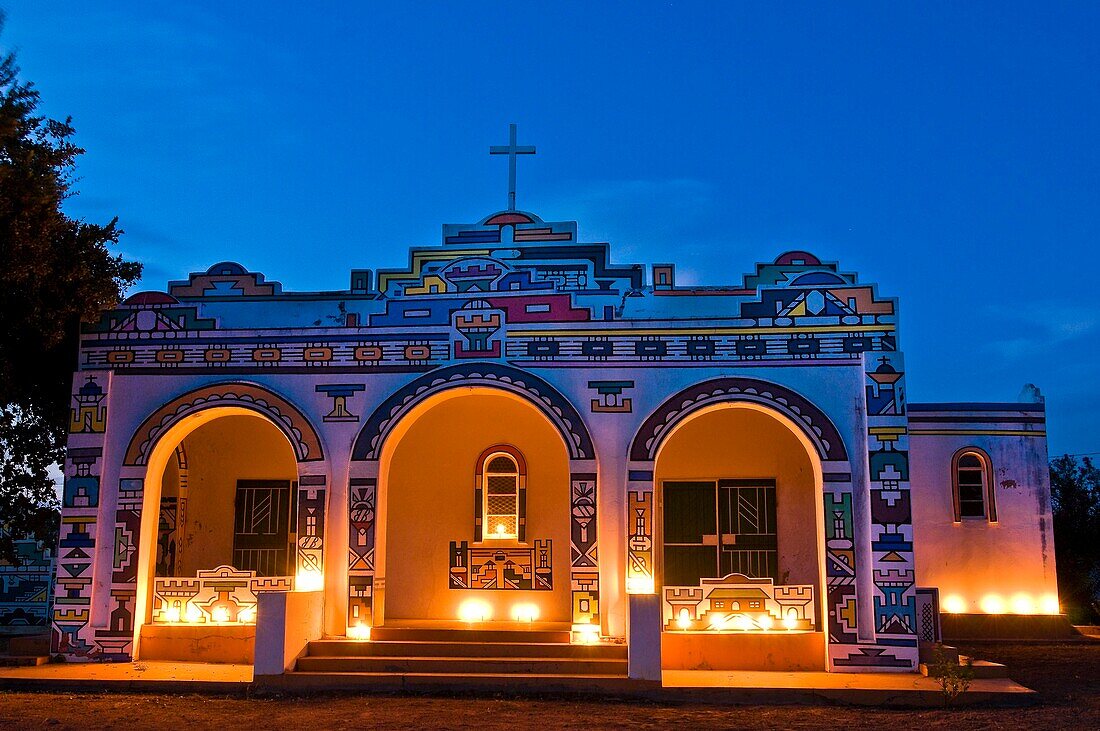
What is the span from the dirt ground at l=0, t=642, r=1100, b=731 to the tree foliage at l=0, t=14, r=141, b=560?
3.86 metres

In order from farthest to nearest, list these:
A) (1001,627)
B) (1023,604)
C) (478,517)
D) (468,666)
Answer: (1023,604)
(1001,627)
(478,517)
(468,666)

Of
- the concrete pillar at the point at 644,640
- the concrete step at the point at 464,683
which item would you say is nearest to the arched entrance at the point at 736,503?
the concrete pillar at the point at 644,640

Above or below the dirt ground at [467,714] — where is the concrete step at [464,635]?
above

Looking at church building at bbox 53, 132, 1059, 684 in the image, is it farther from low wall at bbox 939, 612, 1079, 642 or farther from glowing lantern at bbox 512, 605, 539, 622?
low wall at bbox 939, 612, 1079, 642

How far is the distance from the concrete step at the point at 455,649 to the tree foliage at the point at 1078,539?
1086 cm

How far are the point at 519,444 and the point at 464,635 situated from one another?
3.22m

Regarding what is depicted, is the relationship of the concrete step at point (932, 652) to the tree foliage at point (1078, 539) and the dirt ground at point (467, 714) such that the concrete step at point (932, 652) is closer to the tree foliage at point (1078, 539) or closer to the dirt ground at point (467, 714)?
the dirt ground at point (467, 714)

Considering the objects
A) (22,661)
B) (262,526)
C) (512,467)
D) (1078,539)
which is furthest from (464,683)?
(1078,539)

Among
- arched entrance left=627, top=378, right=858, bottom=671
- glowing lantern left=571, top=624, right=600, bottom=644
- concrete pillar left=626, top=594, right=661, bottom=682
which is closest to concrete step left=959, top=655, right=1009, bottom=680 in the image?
arched entrance left=627, top=378, right=858, bottom=671

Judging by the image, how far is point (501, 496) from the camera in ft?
47.4

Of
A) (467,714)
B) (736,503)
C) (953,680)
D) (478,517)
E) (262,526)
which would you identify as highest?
(736,503)

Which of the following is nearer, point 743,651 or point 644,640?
point 644,640

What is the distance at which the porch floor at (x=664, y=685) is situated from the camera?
34.9ft

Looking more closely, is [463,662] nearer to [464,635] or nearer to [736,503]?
[464,635]
